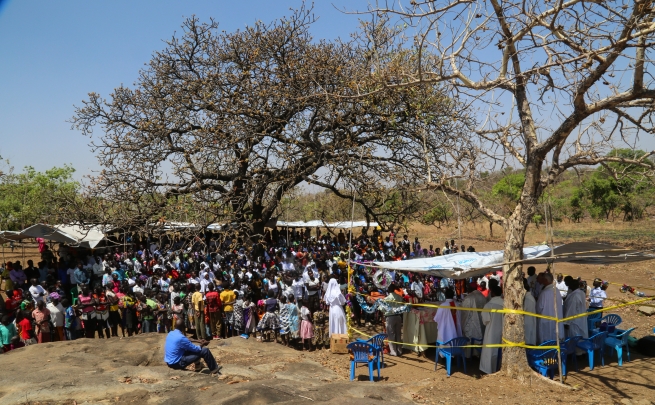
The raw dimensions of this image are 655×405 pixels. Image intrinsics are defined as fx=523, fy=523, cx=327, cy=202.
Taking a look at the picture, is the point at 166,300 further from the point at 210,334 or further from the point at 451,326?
the point at 451,326

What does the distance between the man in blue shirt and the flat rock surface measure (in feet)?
0.52

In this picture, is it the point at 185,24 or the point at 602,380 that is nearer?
the point at 602,380

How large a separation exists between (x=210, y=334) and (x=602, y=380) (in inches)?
310

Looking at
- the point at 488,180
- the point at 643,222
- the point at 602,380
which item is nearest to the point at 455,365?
the point at 602,380

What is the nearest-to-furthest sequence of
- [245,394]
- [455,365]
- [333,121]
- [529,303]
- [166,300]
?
[245,394] < [529,303] < [455,365] < [166,300] < [333,121]

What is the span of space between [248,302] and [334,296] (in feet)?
6.65

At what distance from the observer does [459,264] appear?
920cm

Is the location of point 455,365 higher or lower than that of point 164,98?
lower

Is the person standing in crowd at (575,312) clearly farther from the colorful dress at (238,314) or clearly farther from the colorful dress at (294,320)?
the colorful dress at (238,314)

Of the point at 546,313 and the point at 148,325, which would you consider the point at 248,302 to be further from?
the point at 546,313

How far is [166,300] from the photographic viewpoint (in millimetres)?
11766

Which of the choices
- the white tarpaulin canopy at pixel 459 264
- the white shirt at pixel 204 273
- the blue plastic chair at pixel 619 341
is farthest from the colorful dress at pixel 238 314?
the blue plastic chair at pixel 619 341

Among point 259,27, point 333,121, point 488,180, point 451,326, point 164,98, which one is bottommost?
point 451,326

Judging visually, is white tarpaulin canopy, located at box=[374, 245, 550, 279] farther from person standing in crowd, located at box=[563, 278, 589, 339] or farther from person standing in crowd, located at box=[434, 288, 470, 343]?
person standing in crowd, located at box=[563, 278, 589, 339]
